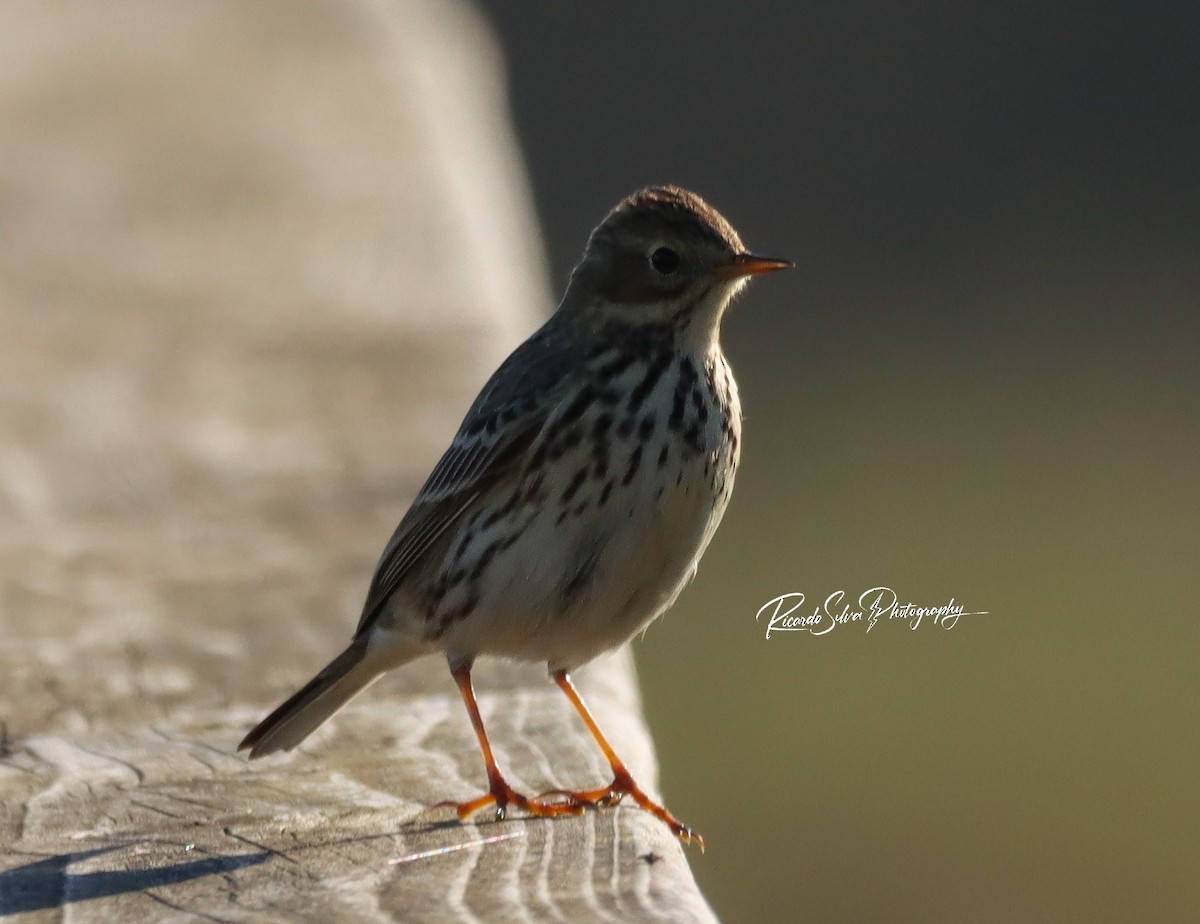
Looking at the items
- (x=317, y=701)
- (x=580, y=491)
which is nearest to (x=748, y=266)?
(x=580, y=491)

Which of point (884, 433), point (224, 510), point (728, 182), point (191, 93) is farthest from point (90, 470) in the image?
point (728, 182)

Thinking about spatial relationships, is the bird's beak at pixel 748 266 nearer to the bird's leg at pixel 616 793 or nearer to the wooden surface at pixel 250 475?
the wooden surface at pixel 250 475

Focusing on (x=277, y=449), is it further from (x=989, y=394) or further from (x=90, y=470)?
(x=989, y=394)

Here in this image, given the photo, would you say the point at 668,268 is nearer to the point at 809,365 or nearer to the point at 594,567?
the point at 594,567
